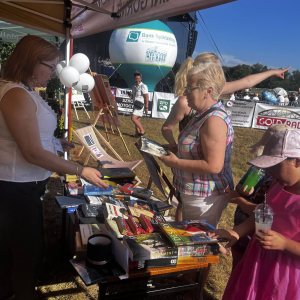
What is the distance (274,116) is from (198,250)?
12594mm

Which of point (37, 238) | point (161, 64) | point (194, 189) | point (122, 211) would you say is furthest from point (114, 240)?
point (161, 64)

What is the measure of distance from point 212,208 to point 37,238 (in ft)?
3.82

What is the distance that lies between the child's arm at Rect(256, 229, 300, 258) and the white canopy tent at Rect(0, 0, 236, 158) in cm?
168

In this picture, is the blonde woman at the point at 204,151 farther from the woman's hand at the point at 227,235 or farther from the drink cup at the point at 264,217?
the drink cup at the point at 264,217

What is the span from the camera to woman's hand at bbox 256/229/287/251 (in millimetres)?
1175

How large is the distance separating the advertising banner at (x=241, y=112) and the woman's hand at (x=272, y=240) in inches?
490

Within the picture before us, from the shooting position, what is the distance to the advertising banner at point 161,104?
42.8 ft

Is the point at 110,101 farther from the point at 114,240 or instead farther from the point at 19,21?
the point at 114,240

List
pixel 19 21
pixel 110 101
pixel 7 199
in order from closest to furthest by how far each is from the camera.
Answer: pixel 7 199 → pixel 19 21 → pixel 110 101

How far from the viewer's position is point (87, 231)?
1643mm

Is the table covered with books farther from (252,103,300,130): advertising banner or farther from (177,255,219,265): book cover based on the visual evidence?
(252,103,300,130): advertising banner

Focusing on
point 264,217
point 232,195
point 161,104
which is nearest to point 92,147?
point 232,195

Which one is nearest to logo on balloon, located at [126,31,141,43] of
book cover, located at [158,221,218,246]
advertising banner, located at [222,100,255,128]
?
advertising banner, located at [222,100,255,128]

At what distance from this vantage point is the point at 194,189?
1901 millimetres
